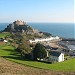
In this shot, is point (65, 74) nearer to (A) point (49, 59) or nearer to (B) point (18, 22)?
(A) point (49, 59)

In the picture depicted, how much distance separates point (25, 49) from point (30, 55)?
6.45 m

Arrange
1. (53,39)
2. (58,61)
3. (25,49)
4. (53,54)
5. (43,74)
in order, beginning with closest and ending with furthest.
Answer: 1. (43,74)
2. (58,61)
3. (53,54)
4. (25,49)
5. (53,39)

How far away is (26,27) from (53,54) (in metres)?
64.8

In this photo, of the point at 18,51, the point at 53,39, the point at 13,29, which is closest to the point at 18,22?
the point at 13,29

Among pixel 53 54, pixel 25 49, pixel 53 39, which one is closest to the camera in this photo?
pixel 53 54

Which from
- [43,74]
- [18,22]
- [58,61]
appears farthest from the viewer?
[18,22]

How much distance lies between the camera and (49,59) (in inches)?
1747

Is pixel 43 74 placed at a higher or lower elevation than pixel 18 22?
lower

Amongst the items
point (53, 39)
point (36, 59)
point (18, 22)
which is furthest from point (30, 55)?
point (18, 22)

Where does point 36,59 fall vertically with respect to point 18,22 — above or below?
below

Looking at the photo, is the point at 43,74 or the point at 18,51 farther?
the point at 18,51

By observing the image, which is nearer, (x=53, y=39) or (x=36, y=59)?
(x=36, y=59)

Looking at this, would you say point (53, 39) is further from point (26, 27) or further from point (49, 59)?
point (49, 59)

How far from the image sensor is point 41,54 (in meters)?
44.2
